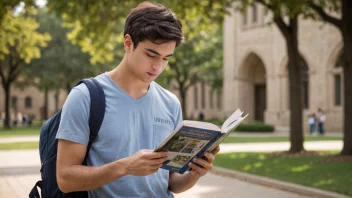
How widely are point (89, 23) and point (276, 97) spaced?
24390 millimetres

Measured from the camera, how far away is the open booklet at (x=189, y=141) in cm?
275

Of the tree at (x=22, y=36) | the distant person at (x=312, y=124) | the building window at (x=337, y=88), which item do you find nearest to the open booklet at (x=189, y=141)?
the tree at (x=22, y=36)

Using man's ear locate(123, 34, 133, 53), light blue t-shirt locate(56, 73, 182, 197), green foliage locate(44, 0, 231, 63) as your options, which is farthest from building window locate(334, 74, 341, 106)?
man's ear locate(123, 34, 133, 53)

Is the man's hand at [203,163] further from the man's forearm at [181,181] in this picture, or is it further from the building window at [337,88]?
the building window at [337,88]

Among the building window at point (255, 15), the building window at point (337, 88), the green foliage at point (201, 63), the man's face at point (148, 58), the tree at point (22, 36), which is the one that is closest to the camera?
the man's face at point (148, 58)

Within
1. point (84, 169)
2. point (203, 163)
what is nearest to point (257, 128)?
point (203, 163)

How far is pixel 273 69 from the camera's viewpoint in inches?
1626

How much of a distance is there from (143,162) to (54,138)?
54cm

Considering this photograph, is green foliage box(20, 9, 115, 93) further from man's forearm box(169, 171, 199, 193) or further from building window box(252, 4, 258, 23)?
man's forearm box(169, 171, 199, 193)

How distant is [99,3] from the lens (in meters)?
17.2

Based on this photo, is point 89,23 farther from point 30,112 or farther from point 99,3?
point 30,112

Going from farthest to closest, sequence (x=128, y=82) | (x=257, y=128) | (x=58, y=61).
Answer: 1. (x=58, y=61)
2. (x=257, y=128)
3. (x=128, y=82)

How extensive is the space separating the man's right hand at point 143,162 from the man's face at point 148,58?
0.45 meters

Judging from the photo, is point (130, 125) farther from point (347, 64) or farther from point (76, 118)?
point (347, 64)
